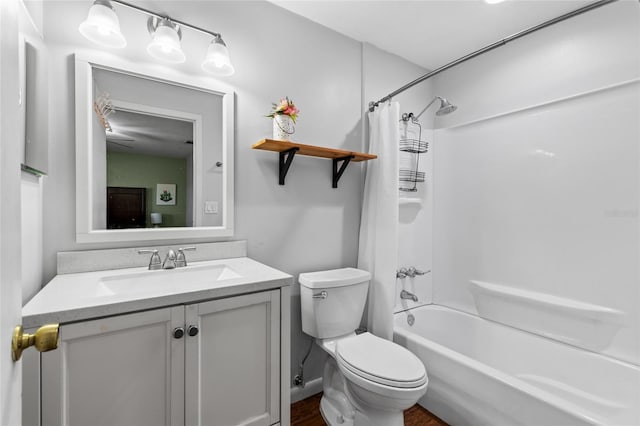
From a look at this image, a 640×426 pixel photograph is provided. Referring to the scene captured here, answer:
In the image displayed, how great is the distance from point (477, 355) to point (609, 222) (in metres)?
1.23

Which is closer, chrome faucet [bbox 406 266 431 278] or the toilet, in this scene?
the toilet

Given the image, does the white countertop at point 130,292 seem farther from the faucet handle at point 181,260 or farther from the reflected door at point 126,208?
the reflected door at point 126,208

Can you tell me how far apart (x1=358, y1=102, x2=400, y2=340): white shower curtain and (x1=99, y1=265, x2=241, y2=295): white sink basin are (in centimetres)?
102

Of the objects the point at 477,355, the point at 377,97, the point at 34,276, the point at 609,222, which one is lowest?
the point at 477,355

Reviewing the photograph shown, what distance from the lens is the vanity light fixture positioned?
1205 millimetres

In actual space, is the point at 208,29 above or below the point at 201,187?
above

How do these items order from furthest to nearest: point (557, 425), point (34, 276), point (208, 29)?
point (208, 29), point (557, 425), point (34, 276)

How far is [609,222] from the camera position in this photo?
1663mm

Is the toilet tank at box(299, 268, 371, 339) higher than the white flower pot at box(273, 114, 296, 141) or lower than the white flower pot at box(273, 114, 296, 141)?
lower

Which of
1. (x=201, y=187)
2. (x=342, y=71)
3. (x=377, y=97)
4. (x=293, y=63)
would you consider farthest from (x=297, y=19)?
(x=201, y=187)

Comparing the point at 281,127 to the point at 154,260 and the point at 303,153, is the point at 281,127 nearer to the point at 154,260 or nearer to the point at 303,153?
the point at 303,153

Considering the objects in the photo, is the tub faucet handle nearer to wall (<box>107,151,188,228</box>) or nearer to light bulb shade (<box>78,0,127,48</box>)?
wall (<box>107,151,188,228</box>)

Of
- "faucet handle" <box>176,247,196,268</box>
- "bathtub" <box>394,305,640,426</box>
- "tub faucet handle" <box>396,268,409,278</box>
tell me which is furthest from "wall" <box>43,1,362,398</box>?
"bathtub" <box>394,305,640,426</box>

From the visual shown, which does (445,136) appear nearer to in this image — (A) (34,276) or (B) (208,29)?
(B) (208,29)
